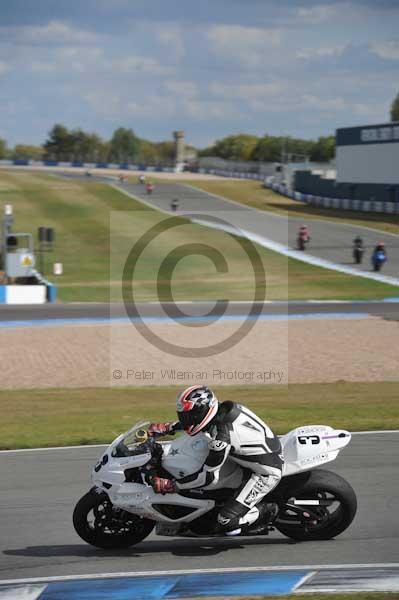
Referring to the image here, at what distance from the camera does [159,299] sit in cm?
4041

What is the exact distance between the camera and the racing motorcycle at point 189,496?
8.52 m

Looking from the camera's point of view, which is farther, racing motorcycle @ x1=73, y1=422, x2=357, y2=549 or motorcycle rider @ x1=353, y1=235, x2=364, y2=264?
motorcycle rider @ x1=353, y1=235, x2=364, y2=264

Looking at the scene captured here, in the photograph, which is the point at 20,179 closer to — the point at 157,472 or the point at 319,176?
the point at 319,176

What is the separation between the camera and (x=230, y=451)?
858 centimetres

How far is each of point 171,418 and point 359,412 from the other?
10.9ft

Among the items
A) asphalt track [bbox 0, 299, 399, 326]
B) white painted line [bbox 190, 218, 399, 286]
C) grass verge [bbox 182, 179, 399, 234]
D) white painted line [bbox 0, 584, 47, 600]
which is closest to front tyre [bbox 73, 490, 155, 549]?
white painted line [bbox 0, 584, 47, 600]

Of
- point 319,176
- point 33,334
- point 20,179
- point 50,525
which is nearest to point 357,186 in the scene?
point 319,176

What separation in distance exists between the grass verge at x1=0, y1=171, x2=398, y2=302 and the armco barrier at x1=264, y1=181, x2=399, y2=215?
16.0 m

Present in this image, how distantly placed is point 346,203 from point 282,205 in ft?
23.5

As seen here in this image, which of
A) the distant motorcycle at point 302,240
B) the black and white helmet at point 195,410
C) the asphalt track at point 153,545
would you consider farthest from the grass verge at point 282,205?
the black and white helmet at point 195,410

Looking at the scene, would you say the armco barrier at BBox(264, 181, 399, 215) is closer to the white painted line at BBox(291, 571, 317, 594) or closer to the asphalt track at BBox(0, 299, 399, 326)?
the asphalt track at BBox(0, 299, 399, 326)

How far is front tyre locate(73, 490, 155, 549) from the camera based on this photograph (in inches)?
341

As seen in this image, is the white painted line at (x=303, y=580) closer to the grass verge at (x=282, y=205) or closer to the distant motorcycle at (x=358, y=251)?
the distant motorcycle at (x=358, y=251)

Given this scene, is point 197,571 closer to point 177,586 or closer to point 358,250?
point 177,586
